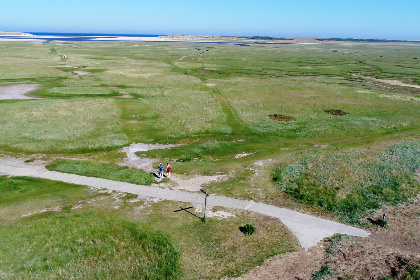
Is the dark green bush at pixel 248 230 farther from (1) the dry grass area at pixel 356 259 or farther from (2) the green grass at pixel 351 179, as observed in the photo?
(2) the green grass at pixel 351 179

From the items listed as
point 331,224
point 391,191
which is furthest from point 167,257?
point 391,191

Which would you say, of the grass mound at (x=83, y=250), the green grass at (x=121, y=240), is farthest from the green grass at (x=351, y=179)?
the grass mound at (x=83, y=250)

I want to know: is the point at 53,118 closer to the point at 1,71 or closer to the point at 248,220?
the point at 248,220

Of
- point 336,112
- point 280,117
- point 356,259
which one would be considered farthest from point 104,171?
point 336,112

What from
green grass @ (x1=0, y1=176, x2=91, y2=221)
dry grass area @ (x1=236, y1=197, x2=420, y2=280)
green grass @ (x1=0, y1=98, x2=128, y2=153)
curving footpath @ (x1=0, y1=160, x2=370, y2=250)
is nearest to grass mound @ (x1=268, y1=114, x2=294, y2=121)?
green grass @ (x1=0, y1=98, x2=128, y2=153)

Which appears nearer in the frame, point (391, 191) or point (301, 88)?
point (391, 191)

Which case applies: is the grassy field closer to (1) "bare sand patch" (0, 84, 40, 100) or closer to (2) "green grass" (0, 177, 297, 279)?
(2) "green grass" (0, 177, 297, 279)
